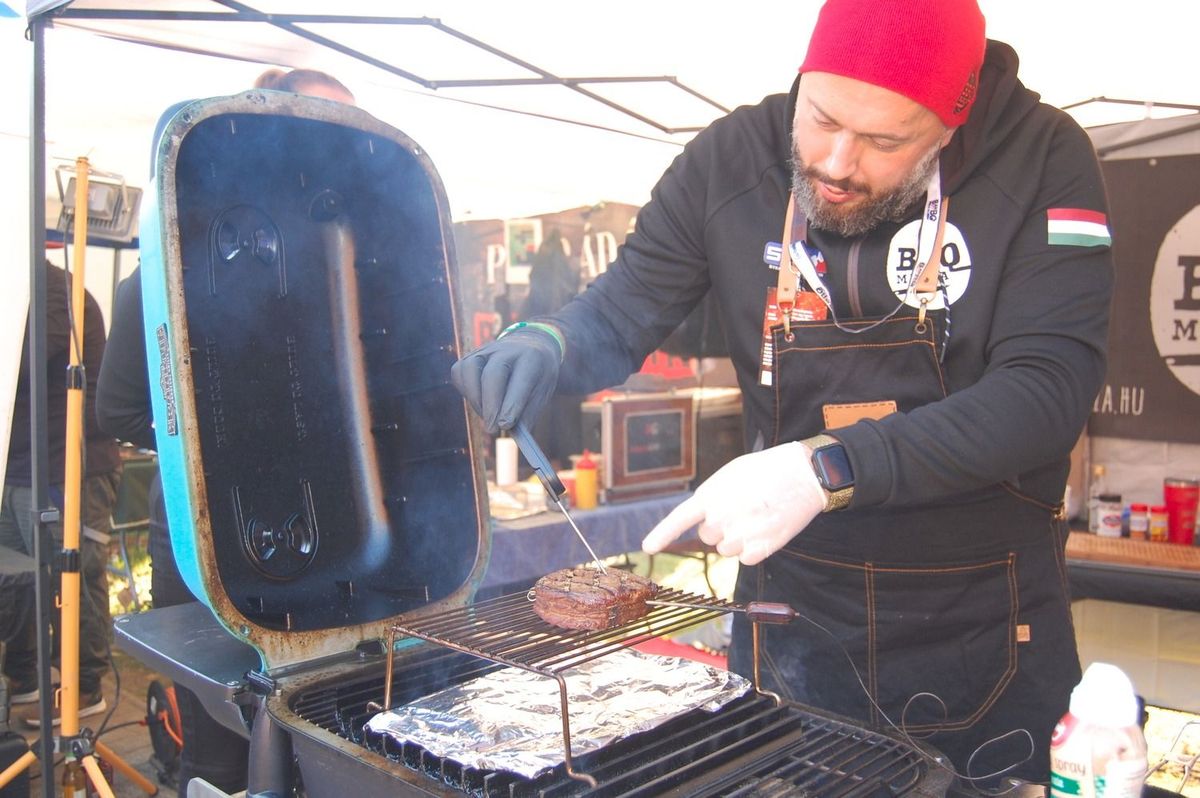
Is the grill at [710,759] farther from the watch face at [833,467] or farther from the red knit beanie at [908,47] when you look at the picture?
the red knit beanie at [908,47]

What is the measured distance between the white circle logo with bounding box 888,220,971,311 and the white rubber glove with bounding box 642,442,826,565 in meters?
0.51

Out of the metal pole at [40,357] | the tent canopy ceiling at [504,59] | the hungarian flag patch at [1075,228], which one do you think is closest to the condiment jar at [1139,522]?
the tent canopy ceiling at [504,59]

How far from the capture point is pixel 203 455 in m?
1.54

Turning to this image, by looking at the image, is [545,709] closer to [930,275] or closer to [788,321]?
[788,321]

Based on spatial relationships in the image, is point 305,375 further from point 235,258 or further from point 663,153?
point 663,153

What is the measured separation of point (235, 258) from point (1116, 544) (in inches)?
165

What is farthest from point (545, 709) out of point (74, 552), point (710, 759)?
point (74, 552)

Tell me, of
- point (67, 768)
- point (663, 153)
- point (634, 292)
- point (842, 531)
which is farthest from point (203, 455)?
point (663, 153)

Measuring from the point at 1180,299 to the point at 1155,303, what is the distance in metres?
0.11

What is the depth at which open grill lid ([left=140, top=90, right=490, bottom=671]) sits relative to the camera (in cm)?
149

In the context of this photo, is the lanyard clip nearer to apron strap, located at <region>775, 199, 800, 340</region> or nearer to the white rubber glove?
apron strap, located at <region>775, 199, 800, 340</region>

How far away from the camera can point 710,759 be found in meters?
1.24

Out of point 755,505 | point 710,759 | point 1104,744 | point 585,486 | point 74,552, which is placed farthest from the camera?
point 585,486

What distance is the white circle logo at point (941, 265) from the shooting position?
167cm
